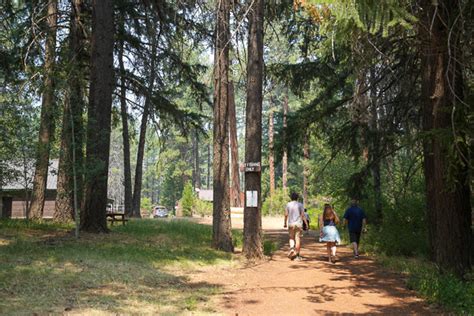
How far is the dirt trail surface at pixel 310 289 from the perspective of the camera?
681cm

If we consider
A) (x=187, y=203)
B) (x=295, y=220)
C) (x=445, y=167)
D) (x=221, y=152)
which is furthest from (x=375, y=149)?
(x=187, y=203)

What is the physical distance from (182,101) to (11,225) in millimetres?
52202

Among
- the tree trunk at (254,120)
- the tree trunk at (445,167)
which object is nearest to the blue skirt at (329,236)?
the tree trunk at (254,120)

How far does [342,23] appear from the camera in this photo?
631 cm

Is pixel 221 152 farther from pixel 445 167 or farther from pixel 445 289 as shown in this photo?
pixel 445 289

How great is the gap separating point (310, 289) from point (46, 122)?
37.6 feet

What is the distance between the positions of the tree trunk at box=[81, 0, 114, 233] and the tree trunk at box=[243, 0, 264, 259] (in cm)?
427

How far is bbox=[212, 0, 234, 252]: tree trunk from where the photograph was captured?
40.0 ft

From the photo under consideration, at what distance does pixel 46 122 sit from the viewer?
51.0 feet

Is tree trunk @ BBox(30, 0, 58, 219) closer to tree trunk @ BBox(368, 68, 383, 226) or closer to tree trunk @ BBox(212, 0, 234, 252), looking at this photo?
tree trunk @ BBox(212, 0, 234, 252)

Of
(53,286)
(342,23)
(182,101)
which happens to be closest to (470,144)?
(342,23)

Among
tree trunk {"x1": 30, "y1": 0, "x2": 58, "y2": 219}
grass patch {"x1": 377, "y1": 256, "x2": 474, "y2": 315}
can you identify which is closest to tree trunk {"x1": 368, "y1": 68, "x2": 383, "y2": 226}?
grass patch {"x1": 377, "y1": 256, "x2": 474, "y2": 315}

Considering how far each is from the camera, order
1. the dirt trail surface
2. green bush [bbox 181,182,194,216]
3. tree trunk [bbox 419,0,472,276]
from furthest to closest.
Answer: green bush [bbox 181,182,194,216]
tree trunk [bbox 419,0,472,276]
the dirt trail surface

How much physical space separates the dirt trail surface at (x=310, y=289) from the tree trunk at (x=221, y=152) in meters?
1.65
